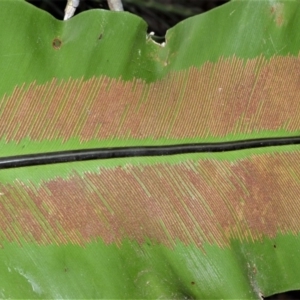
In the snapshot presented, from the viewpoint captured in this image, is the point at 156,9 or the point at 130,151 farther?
the point at 156,9

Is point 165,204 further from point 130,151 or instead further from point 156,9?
point 156,9

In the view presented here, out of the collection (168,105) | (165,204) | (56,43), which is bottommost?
(165,204)

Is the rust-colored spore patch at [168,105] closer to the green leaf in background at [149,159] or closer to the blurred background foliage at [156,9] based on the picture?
the green leaf in background at [149,159]

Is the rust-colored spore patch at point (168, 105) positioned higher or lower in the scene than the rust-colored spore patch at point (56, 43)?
lower

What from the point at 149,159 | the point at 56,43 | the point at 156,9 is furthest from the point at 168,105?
the point at 156,9

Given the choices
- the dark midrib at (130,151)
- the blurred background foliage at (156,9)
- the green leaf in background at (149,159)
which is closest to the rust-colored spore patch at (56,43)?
the green leaf in background at (149,159)

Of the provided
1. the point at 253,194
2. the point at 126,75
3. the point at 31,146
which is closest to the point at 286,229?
the point at 253,194

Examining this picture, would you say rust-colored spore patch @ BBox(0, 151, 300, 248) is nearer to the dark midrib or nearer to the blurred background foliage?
the dark midrib
